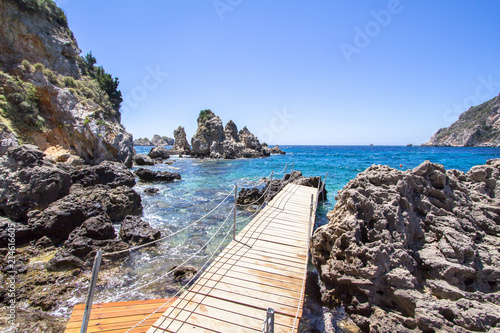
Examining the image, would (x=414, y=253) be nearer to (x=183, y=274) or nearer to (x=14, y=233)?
(x=183, y=274)

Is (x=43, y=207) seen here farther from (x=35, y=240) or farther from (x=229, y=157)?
(x=229, y=157)

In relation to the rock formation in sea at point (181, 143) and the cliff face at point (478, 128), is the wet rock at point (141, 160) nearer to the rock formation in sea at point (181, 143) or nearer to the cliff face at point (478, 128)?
the rock formation in sea at point (181, 143)

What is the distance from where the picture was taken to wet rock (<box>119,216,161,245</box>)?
27.9ft

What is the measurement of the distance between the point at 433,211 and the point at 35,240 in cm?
1201

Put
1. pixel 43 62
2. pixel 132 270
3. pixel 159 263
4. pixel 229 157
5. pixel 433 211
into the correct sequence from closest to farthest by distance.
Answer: pixel 433 211 < pixel 132 270 < pixel 159 263 < pixel 43 62 < pixel 229 157

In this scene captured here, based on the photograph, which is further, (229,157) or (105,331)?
(229,157)

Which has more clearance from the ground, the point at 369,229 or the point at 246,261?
the point at 369,229

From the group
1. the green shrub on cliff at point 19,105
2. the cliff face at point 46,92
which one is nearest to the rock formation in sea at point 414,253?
the cliff face at point 46,92

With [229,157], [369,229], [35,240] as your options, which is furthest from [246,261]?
[229,157]

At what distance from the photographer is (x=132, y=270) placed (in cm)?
700

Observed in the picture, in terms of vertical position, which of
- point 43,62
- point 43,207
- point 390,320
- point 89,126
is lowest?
point 390,320

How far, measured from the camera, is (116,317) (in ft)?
13.2

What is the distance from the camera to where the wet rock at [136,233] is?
8508 millimetres

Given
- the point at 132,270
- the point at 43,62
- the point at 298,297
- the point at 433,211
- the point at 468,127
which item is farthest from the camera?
the point at 468,127
